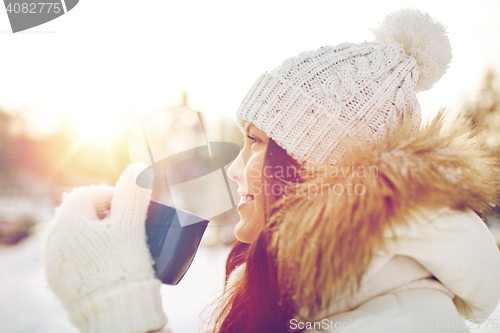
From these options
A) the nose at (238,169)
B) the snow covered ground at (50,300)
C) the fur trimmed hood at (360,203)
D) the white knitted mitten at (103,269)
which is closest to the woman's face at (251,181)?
the nose at (238,169)

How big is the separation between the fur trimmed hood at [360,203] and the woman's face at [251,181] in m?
0.17

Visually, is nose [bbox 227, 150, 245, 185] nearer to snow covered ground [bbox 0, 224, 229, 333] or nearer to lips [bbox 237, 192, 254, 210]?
lips [bbox 237, 192, 254, 210]

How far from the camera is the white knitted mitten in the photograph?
0.61 meters

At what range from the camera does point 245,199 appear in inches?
39.3

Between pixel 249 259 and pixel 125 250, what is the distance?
39cm

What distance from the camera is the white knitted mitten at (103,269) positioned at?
61 centimetres

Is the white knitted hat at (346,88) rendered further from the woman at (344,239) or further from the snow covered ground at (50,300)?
the snow covered ground at (50,300)

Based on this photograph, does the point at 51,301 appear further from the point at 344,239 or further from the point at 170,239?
the point at 344,239

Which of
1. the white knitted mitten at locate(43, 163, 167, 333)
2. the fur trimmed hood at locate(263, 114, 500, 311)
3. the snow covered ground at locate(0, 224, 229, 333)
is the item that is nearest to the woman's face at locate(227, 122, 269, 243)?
the fur trimmed hood at locate(263, 114, 500, 311)

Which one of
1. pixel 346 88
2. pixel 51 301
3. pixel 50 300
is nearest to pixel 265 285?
pixel 346 88

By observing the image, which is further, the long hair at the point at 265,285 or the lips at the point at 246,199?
the lips at the point at 246,199

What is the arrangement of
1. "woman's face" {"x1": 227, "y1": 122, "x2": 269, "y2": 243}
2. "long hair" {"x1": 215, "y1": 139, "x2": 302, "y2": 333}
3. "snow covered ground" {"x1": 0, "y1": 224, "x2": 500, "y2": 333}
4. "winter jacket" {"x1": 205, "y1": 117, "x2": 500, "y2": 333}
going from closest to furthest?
"winter jacket" {"x1": 205, "y1": 117, "x2": 500, "y2": 333} → "long hair" {"x1": 215, "y1": 139, "x2": 302, "y2": 333} → "woman's face" {"x1": 227, "y1": 122, "x2": 269, "y2": 243} → "snow covered ground" {"x1": 0, "y1": 224, "x2": 500, "y2": 333}

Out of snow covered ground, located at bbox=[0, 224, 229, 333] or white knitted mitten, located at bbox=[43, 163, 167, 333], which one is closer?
white knitted mitten, located at bbox=[43, 163, 167, 333]

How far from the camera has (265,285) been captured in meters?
0.77
